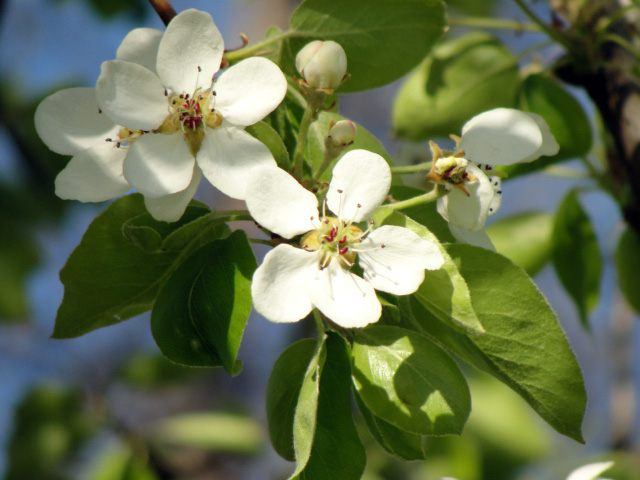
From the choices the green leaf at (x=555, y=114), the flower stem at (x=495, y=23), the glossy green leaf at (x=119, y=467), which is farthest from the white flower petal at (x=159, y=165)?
the glossy green leaf at (x=119, y=467)

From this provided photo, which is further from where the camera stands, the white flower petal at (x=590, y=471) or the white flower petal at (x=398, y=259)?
the white flower petal at (x=590, y=471)

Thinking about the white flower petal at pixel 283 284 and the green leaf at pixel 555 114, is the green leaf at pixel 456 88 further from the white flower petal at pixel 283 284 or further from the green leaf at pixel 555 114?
the white flower petal at pixel 283 284

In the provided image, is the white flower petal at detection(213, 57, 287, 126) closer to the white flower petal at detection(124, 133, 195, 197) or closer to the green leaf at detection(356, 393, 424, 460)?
the white flower petal at detection(124, 133, 195, 197)

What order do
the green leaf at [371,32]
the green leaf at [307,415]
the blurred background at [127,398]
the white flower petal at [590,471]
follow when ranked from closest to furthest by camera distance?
the green leaf at [307,415], the green leaf at [371,32], the white flower petal at [590,471], the blurred background at [127,398]

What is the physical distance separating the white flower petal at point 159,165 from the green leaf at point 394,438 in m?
0.30

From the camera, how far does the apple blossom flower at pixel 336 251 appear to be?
28.3 inches

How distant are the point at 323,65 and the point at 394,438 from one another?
41cm

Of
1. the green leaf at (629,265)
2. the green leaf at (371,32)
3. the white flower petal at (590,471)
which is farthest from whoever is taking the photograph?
the green leaf at (629,265)

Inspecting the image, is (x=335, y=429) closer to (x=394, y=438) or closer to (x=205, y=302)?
(x=394, y=438)

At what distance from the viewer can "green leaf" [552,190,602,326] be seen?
129cm

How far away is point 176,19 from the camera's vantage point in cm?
77

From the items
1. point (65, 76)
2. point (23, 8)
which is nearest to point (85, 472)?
point (65, 76)

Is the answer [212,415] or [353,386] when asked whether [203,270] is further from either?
[212,415]

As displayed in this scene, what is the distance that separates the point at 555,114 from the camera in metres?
1.21
